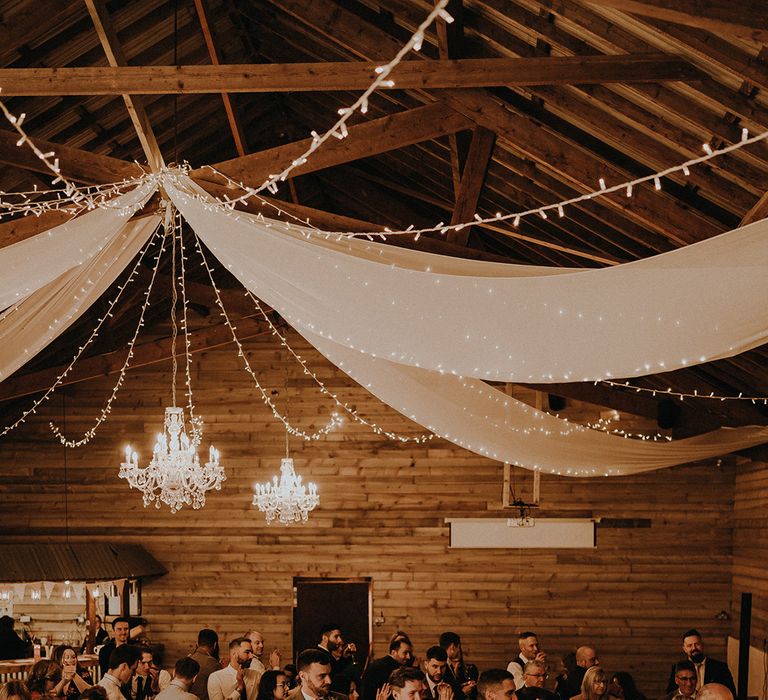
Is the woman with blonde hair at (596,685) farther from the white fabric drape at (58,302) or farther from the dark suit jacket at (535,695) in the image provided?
the white fabric drape at (58,302)

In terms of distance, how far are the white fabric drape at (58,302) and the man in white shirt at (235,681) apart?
2340 millimetres

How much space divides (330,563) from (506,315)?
26.7 feet

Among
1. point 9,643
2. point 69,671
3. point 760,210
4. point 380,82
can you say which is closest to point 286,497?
point 69,671

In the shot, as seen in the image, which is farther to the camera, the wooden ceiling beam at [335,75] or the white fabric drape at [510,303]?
the wooden ceiling beam at [335,75]

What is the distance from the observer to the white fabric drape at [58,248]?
4828 mm

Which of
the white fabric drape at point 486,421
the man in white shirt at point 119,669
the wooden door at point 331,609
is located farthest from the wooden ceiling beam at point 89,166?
the wooden door at point 331,609

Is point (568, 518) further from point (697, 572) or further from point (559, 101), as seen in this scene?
point (559, 101)

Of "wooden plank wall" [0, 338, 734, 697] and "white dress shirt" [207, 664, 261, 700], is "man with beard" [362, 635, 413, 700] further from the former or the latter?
"wooden plank wall" [0, 338, 734, 697]

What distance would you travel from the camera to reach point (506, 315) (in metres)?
3.88

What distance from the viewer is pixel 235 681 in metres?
6.46

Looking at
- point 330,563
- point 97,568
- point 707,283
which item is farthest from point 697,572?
point 707,283

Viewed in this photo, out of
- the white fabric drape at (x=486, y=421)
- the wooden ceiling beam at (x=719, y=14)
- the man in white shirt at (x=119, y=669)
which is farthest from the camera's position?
the man in white shirt at (x=119, y=669)

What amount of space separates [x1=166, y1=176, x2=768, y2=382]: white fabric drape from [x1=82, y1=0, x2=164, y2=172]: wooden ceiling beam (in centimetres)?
47

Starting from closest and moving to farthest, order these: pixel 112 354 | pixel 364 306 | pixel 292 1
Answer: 1. pixel 364 306
2. pixel 292 1
3. pixel 112 354
